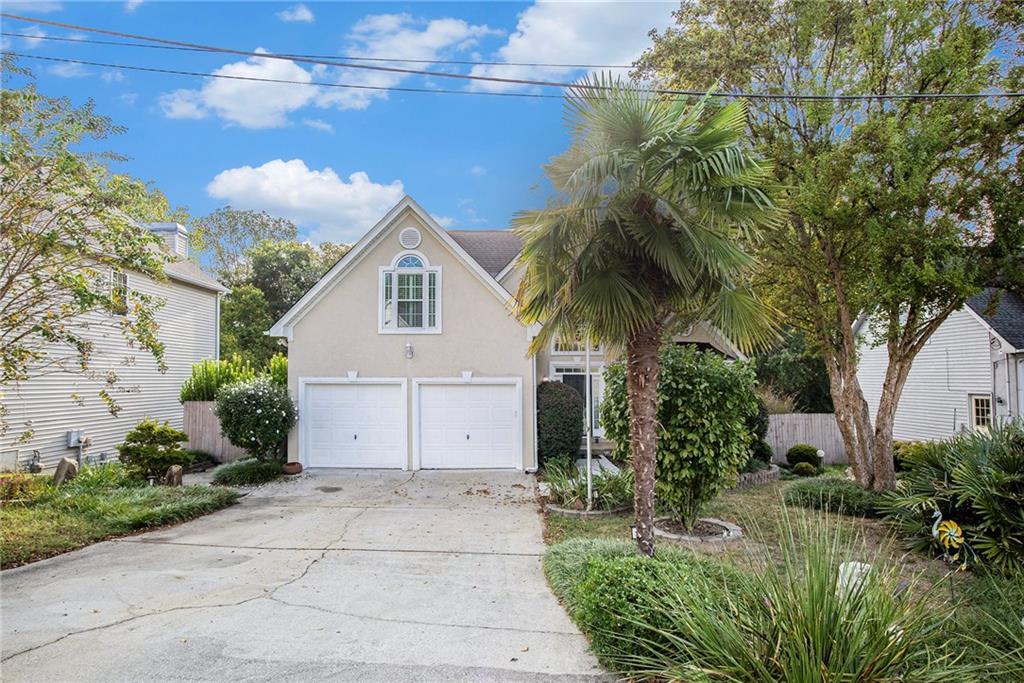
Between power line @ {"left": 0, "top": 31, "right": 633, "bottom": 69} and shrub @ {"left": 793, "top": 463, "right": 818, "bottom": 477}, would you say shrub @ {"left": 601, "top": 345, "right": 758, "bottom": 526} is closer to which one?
power line @ {"left": 0, "top": 31, "right": 633, "bottom": 69}

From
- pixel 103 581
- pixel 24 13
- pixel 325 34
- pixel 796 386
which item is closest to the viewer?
pixel 103 581

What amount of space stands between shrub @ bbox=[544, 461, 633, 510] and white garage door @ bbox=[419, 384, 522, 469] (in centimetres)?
288

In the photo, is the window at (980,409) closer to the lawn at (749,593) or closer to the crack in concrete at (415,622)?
the lawn at (749,593)

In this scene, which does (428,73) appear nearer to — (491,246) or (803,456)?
(491,246)

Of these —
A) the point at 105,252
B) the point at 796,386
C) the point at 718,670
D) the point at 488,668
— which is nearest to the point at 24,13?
the point at 105,252

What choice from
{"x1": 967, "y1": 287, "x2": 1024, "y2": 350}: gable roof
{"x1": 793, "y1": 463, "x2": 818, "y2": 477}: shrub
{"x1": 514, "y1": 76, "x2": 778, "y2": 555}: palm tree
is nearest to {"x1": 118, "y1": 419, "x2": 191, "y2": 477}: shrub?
{"x1": 514, "y1": 76, "x2": 778, "y2": 555}: palm tree

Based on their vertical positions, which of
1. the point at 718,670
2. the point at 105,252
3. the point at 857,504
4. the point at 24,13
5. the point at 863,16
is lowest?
the point at 857,504

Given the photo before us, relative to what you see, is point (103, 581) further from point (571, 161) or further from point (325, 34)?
point (325, 34)

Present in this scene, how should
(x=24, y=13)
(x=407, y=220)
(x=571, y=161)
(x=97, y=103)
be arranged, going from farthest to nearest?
(x=407, y=220)
(x=97, y=103)
(x=24, y=13)
(x=571, y=161)

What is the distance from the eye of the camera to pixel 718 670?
3104 mm

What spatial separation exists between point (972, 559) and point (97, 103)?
43.5ft

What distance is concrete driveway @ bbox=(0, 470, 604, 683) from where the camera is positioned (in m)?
4.32

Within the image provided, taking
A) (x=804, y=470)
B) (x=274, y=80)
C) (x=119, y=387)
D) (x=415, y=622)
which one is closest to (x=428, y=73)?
(x=274, y=80)

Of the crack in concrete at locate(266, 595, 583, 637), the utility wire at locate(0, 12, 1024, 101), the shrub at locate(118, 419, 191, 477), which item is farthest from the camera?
the shrub at locate(118, 419, 191, 477)
